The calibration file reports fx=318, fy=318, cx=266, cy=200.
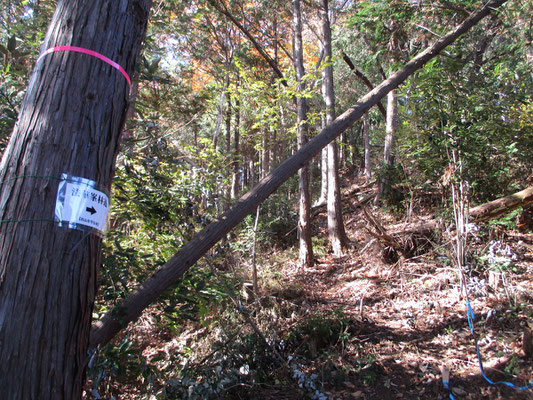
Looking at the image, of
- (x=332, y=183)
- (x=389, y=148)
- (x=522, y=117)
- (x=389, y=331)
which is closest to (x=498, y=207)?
(x=522, y=117)

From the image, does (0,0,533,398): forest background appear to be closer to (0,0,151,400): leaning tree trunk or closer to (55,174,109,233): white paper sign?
(0,0,151,400): leaning tree trunk

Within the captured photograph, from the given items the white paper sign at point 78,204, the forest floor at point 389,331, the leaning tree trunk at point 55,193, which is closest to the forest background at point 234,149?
the forest floor at point 389,331

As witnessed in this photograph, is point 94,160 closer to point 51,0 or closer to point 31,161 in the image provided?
point 31,161

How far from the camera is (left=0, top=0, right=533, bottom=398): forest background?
2.77 metres

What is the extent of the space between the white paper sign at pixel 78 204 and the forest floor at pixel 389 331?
5.85 ft

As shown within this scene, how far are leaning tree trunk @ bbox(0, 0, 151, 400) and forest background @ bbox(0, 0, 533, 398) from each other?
0.63 m

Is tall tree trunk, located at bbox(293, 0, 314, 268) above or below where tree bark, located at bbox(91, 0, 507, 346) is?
above

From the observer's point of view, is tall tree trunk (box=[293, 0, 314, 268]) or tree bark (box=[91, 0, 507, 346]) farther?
tall tree trunk (box=[293, 0, 314, 268])

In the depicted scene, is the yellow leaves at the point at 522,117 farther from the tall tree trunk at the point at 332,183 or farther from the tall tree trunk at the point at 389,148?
the tall tree trunk at the point at 332,183

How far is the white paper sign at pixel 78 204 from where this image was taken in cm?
138

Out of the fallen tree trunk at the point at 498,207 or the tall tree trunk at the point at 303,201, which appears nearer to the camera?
the fallen tree trunk at the point at 498,207

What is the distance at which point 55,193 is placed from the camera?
1.37m

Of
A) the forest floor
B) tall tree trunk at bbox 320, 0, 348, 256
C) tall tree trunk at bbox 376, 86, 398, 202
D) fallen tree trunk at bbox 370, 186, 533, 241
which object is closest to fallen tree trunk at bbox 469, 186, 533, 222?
fallen tree trunk at bbox 370, 186, 533, 241

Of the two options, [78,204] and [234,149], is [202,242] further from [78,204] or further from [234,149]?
[234,149]
